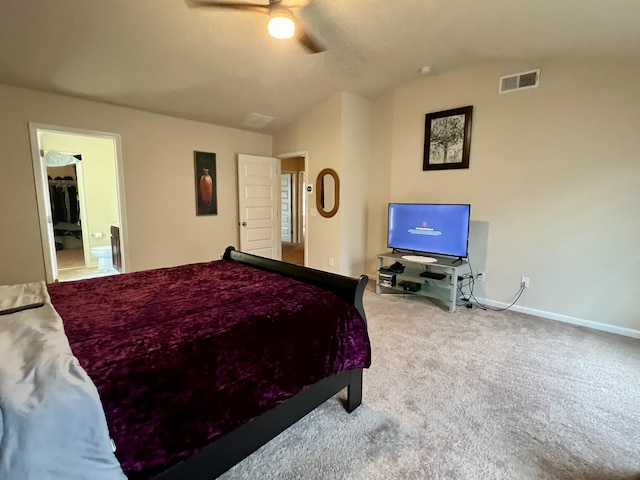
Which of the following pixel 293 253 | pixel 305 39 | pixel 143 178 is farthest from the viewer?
pixel 293 253

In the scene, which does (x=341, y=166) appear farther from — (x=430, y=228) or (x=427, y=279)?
(x=427, y=279)

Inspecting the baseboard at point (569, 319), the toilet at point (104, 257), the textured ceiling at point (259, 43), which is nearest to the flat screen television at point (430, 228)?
the baseboard at point (569, 319)

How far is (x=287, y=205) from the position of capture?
27.8 feet

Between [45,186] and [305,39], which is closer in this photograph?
[305,39]

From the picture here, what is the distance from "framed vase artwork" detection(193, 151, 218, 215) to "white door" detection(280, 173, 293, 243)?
3.50m

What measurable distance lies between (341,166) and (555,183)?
98.2 inches

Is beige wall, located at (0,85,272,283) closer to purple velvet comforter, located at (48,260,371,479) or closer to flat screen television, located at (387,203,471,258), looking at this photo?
purple velvet comforter, located at (48,260,371,479)

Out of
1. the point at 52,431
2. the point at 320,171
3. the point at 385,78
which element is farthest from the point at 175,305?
the point at 385,78

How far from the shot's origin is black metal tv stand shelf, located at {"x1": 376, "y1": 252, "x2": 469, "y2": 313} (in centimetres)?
372

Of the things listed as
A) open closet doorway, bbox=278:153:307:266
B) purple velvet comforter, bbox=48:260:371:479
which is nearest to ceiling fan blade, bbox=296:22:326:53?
purple velvet comforter, bbox=48:260:371:479

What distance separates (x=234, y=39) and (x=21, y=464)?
133 inches

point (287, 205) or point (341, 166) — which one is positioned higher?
point (341, 166)

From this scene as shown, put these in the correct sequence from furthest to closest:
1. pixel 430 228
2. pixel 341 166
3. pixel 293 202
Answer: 1. pixel 293 202
2. pixel 341 166
3. pixel 430 228

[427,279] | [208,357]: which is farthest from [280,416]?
[427,279]
